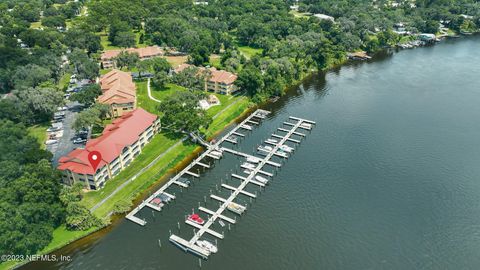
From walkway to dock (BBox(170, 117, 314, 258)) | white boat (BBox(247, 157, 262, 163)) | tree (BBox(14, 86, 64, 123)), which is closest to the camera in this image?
walkway to dock (BBox(170, 117, 314, 258))

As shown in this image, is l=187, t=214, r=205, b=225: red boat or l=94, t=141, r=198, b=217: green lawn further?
l=94, t=141, r=198, b=217: green lawn

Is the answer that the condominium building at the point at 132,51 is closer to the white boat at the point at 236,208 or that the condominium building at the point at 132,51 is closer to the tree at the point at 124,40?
the tree at the point at 124,40

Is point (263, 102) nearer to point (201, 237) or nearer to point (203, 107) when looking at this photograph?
point (203, 107)

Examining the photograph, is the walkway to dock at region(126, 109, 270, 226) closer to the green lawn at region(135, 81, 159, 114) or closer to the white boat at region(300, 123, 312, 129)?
the white boat at region(300, 123, 312, 129)

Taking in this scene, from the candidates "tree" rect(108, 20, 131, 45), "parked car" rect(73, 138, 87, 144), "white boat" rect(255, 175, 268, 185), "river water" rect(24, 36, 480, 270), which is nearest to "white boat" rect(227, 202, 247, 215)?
"river water" rect(24, 36, 480, 270)

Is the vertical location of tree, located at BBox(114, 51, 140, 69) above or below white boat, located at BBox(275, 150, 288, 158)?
above

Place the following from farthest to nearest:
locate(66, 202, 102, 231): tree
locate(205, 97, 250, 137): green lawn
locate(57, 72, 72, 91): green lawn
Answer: locate(57, 72, 72, 91): green lawn, locate(205, 97, 250, 137): green lawn, locate(66, 202, 102, 231): tree

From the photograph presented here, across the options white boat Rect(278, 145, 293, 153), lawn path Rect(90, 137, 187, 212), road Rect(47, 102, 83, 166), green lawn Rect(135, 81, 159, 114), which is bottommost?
white boat Rect(278, 145, 293, 153)
